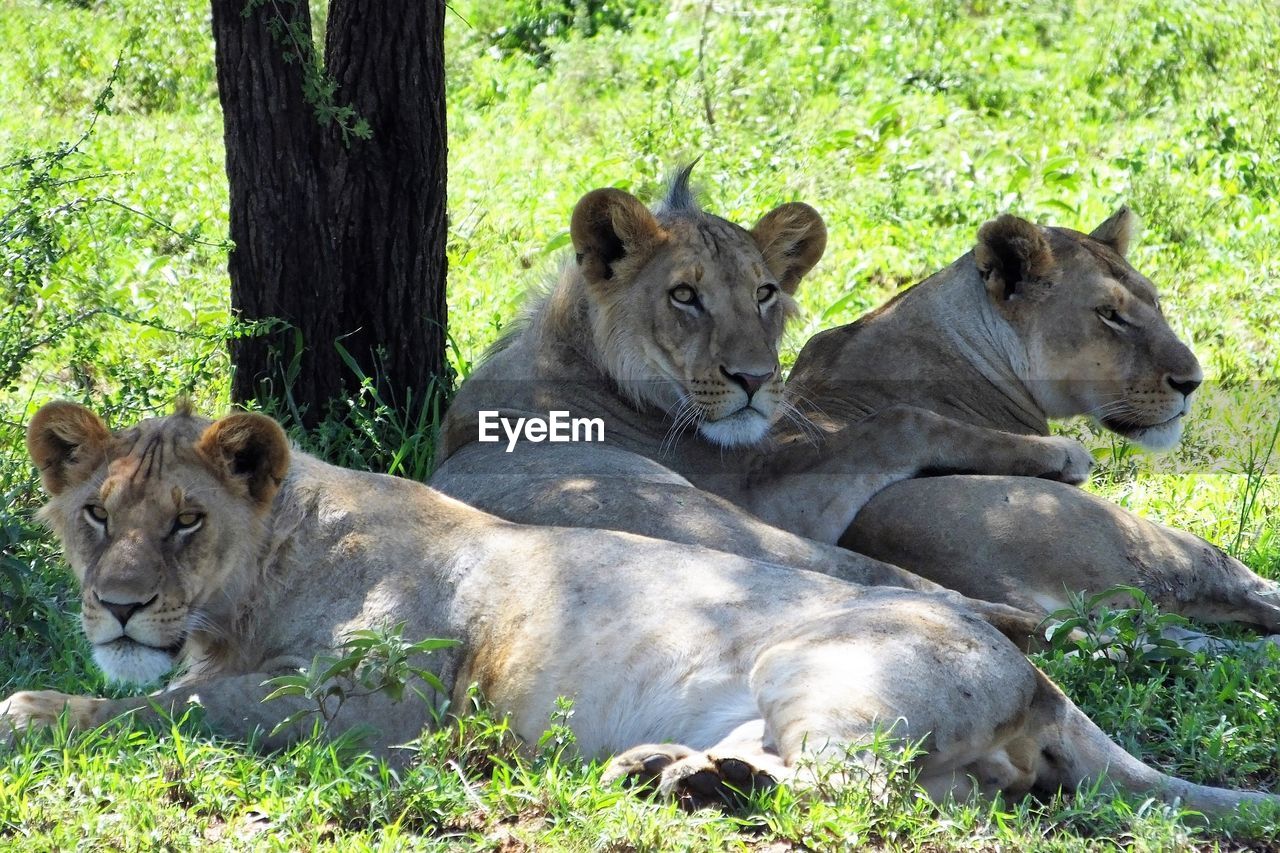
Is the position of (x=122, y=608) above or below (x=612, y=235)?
below

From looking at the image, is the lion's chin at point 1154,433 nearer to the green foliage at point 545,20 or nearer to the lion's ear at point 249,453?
the lion's ear at point 249,453

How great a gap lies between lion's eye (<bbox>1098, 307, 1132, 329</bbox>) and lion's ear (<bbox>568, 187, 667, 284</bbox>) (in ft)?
5.14

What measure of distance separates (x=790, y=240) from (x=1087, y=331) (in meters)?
1.08

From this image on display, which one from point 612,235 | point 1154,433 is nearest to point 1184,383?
point 1154,433

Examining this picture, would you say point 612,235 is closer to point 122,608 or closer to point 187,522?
point 187,522

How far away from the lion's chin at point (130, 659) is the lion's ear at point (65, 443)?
44 cm

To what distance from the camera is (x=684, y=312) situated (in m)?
5.40

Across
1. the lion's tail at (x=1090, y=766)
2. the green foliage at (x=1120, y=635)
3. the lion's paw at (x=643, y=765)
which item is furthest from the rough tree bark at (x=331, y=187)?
the lion's tail at (x=1090, y=766)

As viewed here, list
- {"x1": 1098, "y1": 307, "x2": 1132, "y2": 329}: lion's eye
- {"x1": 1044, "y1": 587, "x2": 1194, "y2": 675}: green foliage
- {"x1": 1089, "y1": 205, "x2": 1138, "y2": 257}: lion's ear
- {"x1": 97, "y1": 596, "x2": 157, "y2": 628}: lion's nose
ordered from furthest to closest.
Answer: {"x1": 1089, "y1": 205, "x2": 1138, "y2": 257}: lion's ear → {"x1": 1098, "y1": 307, "x2": 1132, "y2": 329}: lion's eye → {"x1": 1044, "y1": 587, "x2": 1194, "y2": 675}: green foliage → {"x1": 97, "y1": 596, "x2": 157, "y2": 628}: lion's nose

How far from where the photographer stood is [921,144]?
9492 mm

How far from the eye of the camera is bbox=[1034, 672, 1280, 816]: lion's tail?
3619 millimetres

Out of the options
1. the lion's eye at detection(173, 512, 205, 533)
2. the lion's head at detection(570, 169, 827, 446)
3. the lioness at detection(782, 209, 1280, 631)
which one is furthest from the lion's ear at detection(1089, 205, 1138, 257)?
the lion's eye at detection(173, 512, 205, 533)

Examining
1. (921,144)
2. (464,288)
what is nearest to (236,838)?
(464,288)

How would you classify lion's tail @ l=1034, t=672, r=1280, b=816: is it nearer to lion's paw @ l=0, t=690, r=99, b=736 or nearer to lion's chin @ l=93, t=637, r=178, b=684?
lion's chin @ l=93, t=637, r=178, b=684
